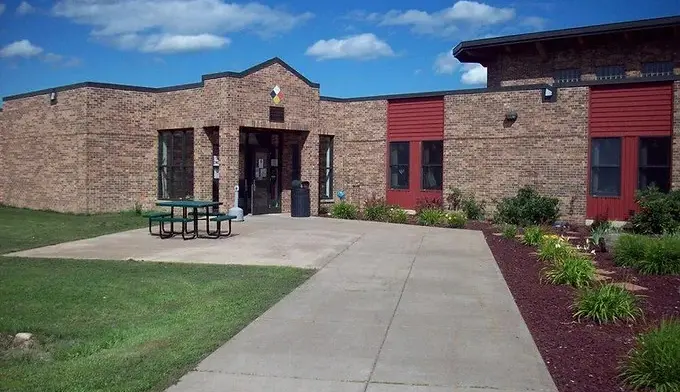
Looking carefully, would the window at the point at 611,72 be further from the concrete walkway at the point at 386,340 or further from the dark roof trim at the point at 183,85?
the concrete walkway at the point at 386,340

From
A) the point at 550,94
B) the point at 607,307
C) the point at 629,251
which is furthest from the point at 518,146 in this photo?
the point at 607,307

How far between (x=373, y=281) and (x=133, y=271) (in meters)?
3.74

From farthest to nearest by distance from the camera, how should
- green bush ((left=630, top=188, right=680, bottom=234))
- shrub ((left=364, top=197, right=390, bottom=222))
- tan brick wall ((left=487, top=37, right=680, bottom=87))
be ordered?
tan brick wall ((left=487, top=37, right=680, bottom=87)), shrub ((left=364, top=197, right=390, bottom=222)), green bush ((left=630, top=188, right=680, bottom=234))

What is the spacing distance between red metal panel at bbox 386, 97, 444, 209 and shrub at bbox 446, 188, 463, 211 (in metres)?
0.66

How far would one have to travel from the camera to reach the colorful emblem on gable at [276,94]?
20.3 meters

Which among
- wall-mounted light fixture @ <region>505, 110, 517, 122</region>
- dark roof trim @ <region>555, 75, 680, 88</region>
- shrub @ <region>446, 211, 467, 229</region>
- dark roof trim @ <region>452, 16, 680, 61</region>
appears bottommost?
shrub @ <region>446, 211, 467, 229</region>

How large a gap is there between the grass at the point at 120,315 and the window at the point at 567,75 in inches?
695

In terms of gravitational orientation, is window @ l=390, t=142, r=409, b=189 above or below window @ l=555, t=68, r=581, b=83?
below

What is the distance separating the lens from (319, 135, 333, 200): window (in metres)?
23.2

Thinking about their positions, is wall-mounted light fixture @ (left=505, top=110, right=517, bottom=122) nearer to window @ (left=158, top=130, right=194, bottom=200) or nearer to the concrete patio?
the concrete patio

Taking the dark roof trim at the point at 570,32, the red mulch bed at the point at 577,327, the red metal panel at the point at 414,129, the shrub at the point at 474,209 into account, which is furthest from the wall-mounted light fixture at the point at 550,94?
the red mulch bed at the point at 577,327

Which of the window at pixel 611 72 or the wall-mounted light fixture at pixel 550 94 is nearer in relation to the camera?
the wall-mounted light fixture at pixel 550 94

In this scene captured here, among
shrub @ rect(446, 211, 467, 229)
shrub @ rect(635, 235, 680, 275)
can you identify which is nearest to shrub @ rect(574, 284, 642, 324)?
shrub @ rect(635, 235, 680, 275)

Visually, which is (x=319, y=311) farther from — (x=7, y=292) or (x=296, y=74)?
(x=296, y=74)
